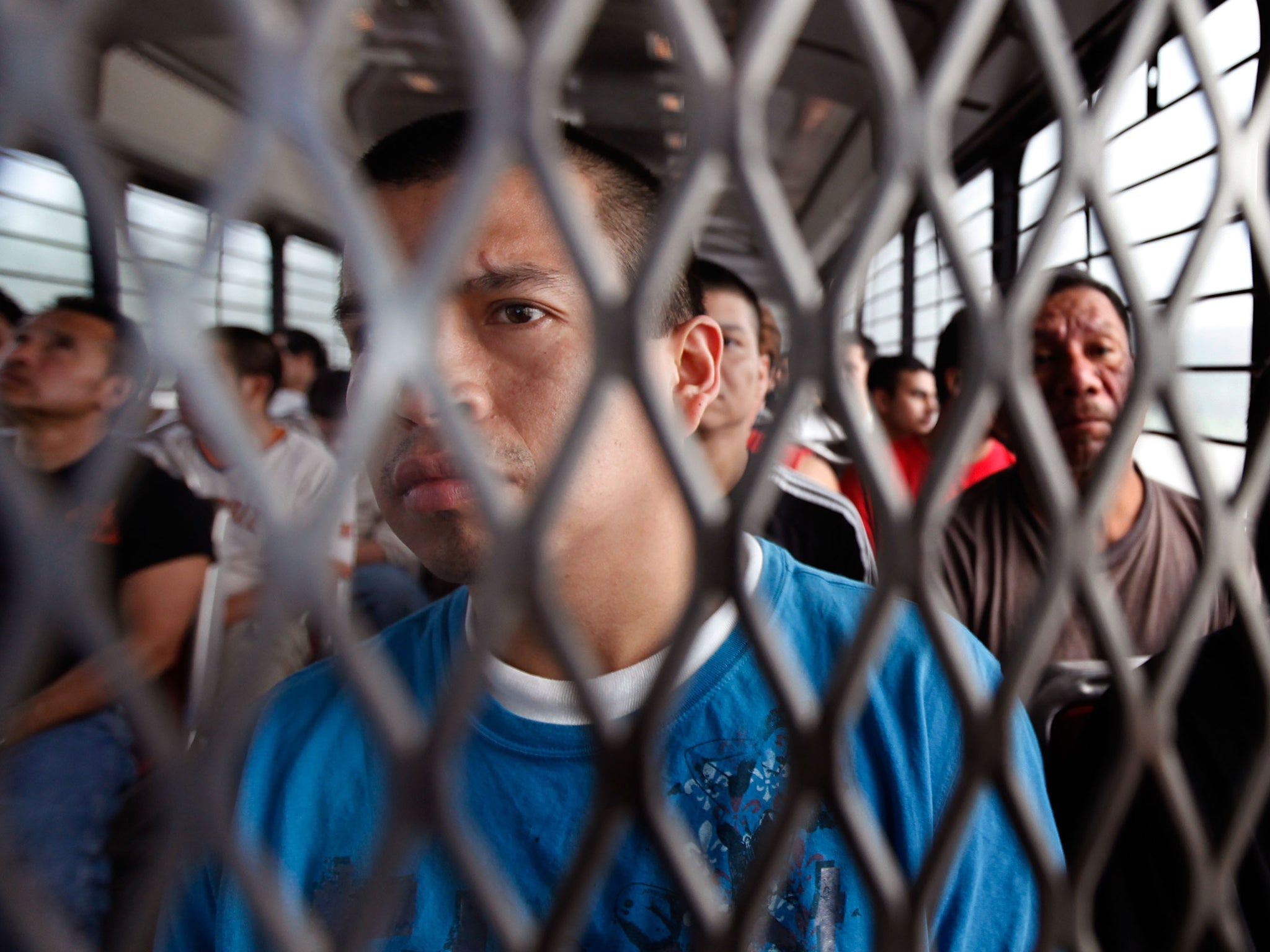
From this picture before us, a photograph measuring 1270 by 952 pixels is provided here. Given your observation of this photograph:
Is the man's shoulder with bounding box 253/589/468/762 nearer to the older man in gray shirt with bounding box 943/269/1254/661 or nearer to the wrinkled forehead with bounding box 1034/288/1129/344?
the older man in gray shirt with bounding box 943/269/1254/661

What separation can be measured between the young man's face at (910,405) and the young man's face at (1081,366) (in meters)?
1.32

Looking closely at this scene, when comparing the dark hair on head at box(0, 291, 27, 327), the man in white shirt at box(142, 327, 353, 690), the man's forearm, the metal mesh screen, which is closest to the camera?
the metal mesh screen

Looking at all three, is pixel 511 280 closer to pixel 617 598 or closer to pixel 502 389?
pixel 502 389

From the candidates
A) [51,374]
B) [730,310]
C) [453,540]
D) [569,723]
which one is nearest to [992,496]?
[730,310]

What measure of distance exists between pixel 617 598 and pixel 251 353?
212cm

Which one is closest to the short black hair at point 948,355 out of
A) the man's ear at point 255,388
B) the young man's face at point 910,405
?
the young man's face at point 910,405

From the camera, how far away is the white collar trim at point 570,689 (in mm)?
716

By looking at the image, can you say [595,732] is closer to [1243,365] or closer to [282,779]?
→ [282,779]

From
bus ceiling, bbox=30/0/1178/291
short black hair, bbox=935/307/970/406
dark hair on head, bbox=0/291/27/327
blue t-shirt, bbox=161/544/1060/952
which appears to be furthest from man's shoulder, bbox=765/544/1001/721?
dark hair on head, bbox=0/291/27/327

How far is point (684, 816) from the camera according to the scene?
26.1 inches

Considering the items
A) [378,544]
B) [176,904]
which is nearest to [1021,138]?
[378,544]

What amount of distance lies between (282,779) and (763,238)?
0.73 metres

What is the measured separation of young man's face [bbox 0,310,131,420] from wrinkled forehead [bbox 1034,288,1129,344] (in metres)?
1.80

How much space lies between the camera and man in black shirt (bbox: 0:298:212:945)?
1203mm
